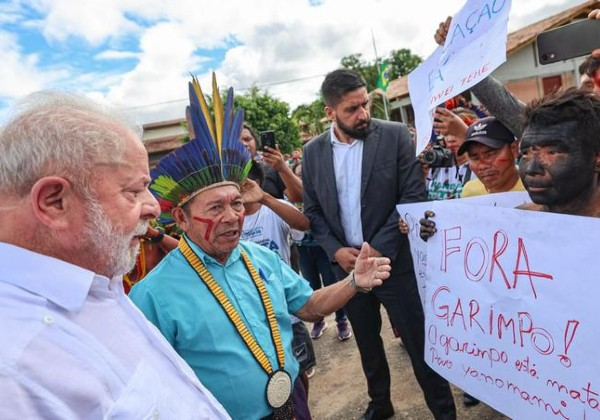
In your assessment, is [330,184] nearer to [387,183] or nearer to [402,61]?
[387,183]

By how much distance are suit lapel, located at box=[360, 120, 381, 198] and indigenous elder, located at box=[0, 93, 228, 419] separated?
1.69 metres

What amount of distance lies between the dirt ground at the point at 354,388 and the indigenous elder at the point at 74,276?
2328 millimetres

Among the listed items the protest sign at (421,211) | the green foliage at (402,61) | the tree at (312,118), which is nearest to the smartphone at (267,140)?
the protest sign at (421,211)

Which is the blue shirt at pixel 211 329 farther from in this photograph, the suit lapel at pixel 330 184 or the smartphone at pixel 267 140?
the smartphone at pixel 267 140

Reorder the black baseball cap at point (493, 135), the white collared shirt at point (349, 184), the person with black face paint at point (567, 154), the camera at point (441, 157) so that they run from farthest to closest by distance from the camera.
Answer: the camera at point (441, 157)
the white collared shirt at point (349, 184)
the black baseball cap at point (493, 135)
the person with black face paint at point (567, 154)

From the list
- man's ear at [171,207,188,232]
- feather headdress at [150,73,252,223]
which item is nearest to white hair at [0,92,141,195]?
feather headdress at [150,73,252,223]

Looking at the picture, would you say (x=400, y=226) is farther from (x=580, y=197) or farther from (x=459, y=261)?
(x=580, y=197)

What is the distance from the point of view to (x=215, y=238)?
1667 mm

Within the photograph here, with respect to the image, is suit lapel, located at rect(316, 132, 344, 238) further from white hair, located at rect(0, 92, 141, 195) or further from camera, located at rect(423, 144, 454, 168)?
white hair, located at rect(0, 92, 141, 195)

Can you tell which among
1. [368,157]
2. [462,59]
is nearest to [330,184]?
[368,157]

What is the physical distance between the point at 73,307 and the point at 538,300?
4.28 ft

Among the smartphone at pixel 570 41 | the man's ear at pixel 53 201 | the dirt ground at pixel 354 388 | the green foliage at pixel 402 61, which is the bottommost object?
the dirt ground at pixel 354 388

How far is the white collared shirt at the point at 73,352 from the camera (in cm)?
72

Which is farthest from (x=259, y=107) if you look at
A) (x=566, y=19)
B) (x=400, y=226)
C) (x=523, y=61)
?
(x=400, y=226)
